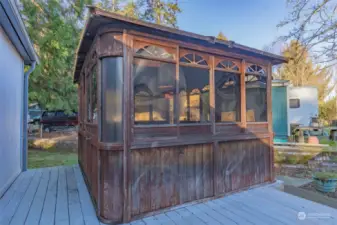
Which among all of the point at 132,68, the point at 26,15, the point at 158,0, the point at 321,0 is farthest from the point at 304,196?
the point at 158,0

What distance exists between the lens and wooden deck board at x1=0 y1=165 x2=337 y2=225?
269 centimetres

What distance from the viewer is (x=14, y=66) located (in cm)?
452

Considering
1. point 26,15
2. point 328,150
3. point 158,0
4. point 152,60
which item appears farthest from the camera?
point 158,0

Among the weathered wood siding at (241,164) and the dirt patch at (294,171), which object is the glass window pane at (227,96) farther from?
the dirt patch at (294,171)

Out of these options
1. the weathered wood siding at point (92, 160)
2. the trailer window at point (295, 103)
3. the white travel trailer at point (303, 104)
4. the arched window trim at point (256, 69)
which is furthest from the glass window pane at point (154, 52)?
the trailer window at point (295, 103)

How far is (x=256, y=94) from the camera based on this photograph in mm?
4160

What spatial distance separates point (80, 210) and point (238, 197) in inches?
94.4

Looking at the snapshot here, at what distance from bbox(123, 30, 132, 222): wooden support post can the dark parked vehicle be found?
507 inches

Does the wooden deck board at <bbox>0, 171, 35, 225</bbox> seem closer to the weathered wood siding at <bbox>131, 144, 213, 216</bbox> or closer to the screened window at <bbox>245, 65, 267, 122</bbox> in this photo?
the weathered wood siding at <bbox>131, 144, 213, 216</bbox>

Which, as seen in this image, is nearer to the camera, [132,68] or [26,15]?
[132,68]

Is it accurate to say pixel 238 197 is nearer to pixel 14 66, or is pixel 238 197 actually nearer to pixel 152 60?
pixel 152 60

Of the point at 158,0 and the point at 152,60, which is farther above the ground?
the point at 158,0

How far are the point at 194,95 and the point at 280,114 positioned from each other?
21.7 feet

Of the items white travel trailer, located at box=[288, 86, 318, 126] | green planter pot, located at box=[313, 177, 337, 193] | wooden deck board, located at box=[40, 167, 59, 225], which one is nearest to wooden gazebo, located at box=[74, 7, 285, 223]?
wooden deck board, located at box=[40, 167, 59, 225]
